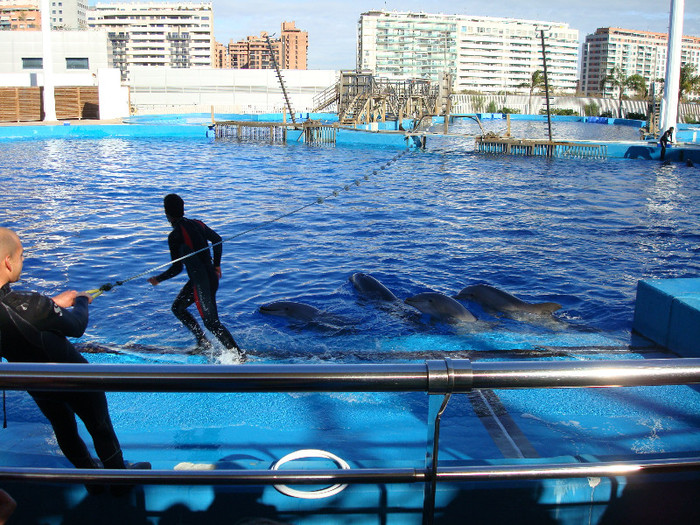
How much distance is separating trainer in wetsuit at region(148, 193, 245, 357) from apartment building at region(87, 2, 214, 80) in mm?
147851

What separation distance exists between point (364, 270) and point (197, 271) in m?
5.00

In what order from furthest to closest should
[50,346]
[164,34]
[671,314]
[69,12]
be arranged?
1. [69,12]
2. [164,34]
3. [671,314]
4. [50,346]

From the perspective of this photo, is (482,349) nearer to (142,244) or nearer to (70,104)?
(142,244)

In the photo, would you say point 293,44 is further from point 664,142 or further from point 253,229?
point 253,229

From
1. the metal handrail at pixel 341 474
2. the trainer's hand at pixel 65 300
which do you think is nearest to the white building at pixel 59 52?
the trainer's hand at pixel 65 300

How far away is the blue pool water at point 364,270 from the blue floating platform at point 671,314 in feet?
0.94

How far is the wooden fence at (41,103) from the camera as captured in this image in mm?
36844

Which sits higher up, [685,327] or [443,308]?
[685,327]

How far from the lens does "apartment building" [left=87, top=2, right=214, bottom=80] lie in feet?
477

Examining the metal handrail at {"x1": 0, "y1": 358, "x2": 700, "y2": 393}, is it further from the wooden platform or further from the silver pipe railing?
the wooden platform

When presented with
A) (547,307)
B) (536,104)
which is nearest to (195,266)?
(547,307)

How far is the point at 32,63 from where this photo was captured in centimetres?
4772

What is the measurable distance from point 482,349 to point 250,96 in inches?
2105

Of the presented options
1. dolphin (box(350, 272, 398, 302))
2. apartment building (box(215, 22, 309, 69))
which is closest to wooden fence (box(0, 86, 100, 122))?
dolphin (box(350, 272, 398, 302))
